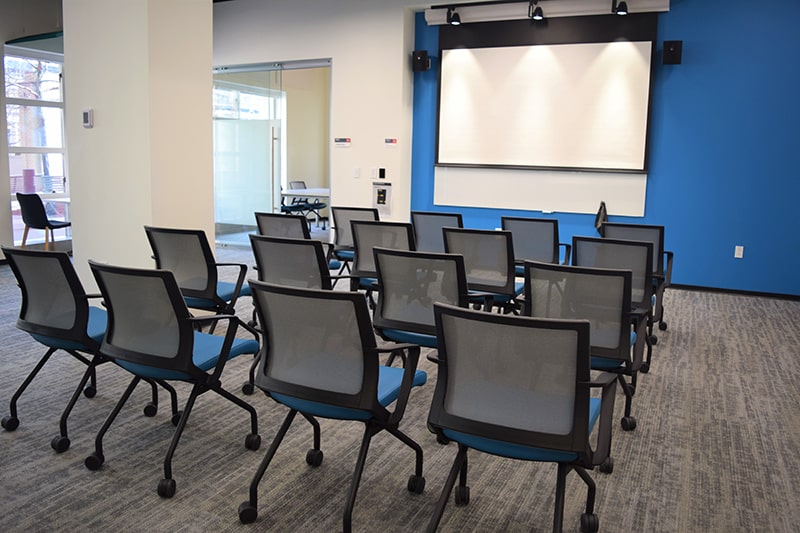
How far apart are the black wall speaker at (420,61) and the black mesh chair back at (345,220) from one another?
129 inches

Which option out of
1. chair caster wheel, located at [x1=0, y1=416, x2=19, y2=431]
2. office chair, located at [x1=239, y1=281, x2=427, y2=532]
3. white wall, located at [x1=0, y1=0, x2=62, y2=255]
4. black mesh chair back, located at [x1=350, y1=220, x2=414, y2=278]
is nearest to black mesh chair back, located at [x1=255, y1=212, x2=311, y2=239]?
black mesh chair back, located at [x1=350, y1=220, x2=414, y2=278]

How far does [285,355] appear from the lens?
101 inches

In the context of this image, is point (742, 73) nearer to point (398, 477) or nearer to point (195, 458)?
point (398, 477)

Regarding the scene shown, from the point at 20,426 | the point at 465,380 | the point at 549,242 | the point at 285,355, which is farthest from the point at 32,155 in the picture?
the point at 465,380

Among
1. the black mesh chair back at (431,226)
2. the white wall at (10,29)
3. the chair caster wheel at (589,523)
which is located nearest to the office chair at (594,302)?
the chair caster wheel at (589,523)

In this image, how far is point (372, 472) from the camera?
300cm

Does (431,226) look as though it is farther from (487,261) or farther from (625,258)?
(625,258)

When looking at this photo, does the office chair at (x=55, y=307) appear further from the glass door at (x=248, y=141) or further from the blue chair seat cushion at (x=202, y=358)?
the glass door at (x=248, y=141)

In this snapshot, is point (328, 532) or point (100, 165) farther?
point (100, 165)

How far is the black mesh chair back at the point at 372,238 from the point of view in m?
4.77

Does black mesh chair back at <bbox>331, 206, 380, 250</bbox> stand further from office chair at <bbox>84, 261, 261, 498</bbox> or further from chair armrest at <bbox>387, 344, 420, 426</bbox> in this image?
chair armrest at <bbox>387, 344, 420, 426</bbox>

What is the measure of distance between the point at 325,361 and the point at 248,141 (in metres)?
7.93

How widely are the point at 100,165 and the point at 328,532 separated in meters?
4.03

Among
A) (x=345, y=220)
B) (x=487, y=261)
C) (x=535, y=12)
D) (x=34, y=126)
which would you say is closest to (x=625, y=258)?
(x=487, y=261)
